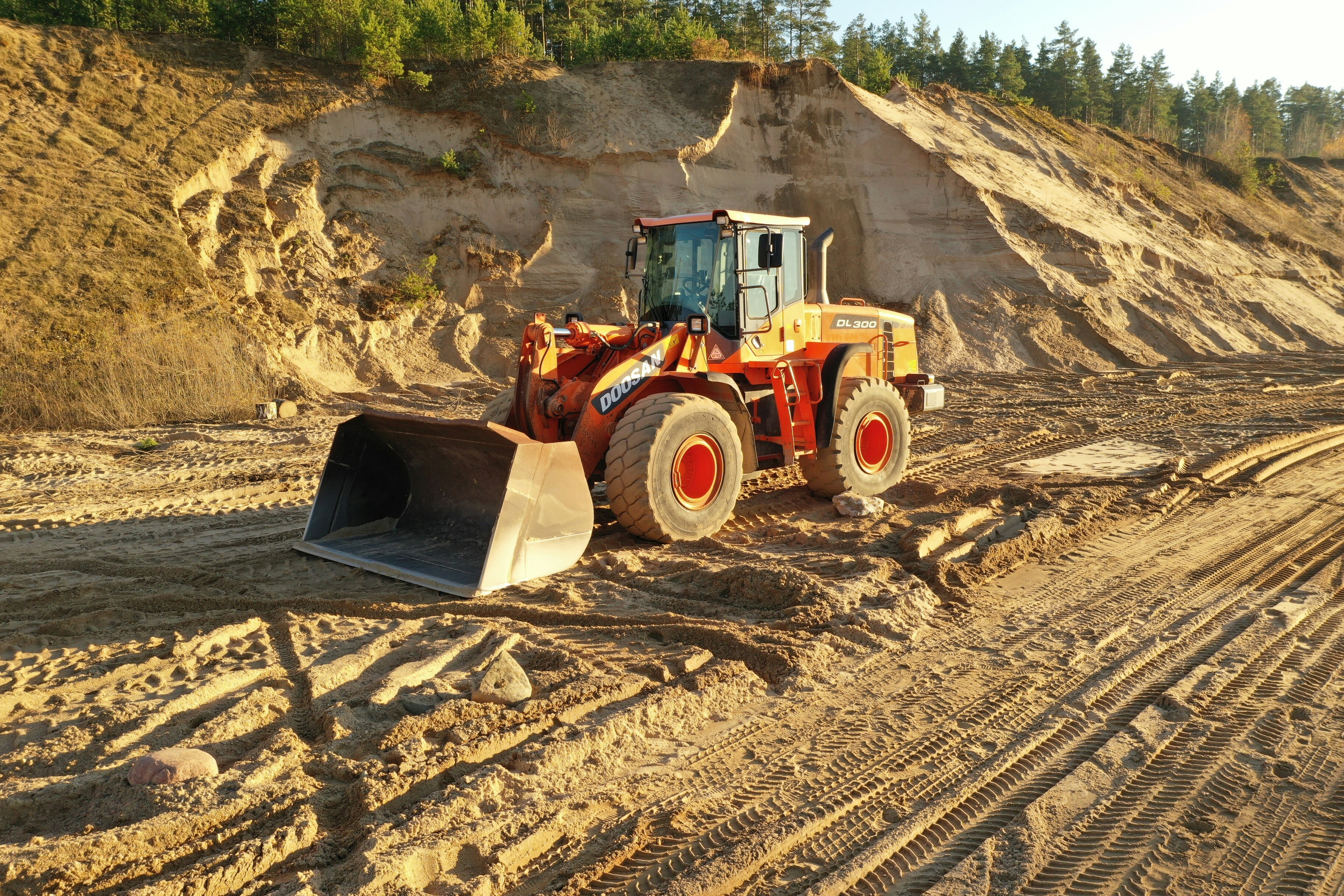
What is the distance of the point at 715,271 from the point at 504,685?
167 inches

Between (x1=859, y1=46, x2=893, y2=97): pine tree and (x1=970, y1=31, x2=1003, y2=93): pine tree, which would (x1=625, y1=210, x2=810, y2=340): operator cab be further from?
(x1=970, y1=31, x2=1003, y2=93): pine tree

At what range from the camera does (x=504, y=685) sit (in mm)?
4254

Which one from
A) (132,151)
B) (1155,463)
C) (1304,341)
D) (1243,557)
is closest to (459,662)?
(1243,557)

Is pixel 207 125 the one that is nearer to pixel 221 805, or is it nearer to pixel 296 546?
pixel 296 546

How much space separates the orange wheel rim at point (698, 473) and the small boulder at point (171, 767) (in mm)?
3722

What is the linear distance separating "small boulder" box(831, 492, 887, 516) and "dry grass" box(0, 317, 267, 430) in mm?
8903

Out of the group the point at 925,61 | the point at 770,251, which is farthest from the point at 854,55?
the point at 770,251

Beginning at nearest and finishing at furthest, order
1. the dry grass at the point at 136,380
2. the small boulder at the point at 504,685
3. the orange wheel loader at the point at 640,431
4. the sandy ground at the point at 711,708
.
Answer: the sandy ground at the point at 711,708 < the small boulder at the point at 504,685 < the orange wheel loader at the point at 640,431 < the dry grass at the point at 136,380

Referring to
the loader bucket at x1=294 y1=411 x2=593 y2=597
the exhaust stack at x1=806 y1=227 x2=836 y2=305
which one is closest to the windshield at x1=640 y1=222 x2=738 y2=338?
the exhaust stack at x1=806 y1=227 x2=836 y2=305

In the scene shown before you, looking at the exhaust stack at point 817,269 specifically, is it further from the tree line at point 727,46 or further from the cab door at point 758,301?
the tree line at point 727,46

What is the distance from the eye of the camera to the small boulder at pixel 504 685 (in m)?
4.18

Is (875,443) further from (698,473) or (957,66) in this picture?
(957,66)

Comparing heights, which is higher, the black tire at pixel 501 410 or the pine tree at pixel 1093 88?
the pine tree at pixel 1093 88

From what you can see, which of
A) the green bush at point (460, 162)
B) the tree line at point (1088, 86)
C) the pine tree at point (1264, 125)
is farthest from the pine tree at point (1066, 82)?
the green bush at point (460, 162)
